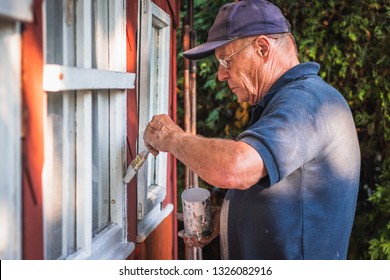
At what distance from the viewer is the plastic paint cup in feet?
6.72

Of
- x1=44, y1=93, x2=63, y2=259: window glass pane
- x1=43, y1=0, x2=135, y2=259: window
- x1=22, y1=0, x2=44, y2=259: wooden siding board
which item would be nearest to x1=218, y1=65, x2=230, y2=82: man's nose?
x1=43, y1=0, x2=135, y2=259: window

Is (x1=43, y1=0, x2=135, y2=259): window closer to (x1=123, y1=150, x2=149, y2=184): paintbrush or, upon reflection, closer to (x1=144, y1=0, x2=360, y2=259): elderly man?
(x1=123, y1=150, x2=149, y2=184): paintbrush

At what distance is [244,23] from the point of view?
1989 millimetres

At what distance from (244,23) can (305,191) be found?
2.37 ft

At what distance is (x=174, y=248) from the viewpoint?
3887mm

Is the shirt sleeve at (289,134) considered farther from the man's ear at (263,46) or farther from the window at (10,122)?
the window at (10,122)

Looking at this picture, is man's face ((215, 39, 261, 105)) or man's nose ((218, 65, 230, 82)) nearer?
man's face ((215, 39, 261, 105))

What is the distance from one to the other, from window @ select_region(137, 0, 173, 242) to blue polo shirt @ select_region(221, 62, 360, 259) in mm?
737

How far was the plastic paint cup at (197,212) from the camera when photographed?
205 centimetres

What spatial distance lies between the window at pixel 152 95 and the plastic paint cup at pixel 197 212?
435 millimetres

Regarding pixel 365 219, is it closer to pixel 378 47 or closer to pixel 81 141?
pixel 378 47

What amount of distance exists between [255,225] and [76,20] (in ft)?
3.26

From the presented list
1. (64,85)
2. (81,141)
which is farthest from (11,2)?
(81,141)

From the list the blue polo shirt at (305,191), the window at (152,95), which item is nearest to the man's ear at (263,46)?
the blue polo shirt at (305,191)
